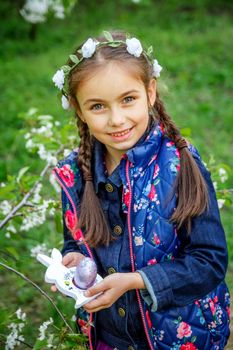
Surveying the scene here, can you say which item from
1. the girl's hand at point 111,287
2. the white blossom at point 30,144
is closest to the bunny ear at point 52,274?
the girl's hand at point 111,287

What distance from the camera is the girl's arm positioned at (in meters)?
1.82

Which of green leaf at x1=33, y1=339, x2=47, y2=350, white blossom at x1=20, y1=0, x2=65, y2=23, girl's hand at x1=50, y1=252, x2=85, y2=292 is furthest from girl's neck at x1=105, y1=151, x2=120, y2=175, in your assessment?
white blossom at x1=20, y1=0, x2=65, y2=23

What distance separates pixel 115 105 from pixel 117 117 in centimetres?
4

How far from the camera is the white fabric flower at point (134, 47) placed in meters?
Result: 1.93

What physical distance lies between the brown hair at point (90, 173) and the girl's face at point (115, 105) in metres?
0.04

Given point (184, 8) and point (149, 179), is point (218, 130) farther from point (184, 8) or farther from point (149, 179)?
point (184, 8)

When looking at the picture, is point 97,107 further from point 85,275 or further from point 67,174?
point 85,275

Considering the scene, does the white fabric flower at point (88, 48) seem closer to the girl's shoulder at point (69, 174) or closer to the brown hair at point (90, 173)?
the brown hair at point (90, 173)

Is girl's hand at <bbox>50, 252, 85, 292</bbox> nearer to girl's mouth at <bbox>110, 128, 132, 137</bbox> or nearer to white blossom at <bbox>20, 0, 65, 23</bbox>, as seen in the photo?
girl's mouth at <bbox>110, 128, 132, 137</bbox>

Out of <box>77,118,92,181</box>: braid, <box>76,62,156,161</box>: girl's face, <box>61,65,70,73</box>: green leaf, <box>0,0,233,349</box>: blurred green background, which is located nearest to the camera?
<box>76,62,156,161</box>: girl's face

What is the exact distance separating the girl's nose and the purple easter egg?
46 cm

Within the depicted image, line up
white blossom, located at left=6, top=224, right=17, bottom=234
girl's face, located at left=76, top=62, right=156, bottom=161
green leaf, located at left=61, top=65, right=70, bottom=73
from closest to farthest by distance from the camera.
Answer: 1. girl's face, located at left=76, top=62, right=156, bottom=161
2. green leaf, located at left=61, top=65, right=70, bottom=73
3. white blossom, located at left=6, top=224, right=17, bottom=234

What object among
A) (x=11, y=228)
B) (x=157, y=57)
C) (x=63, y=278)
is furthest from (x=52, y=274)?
(x=157, y=57)

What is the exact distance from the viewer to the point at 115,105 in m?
1.88
